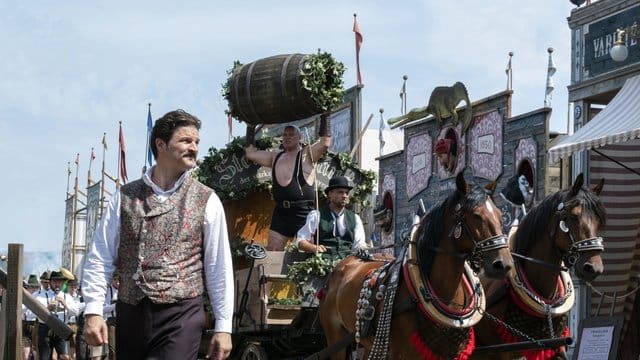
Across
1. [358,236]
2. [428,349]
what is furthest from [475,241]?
[358,236]

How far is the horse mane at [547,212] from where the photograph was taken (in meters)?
9.34

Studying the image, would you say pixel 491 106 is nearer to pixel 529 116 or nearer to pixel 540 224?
pixel 529 116

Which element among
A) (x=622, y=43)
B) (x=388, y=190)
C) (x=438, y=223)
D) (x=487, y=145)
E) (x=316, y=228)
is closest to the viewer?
(x=438, y=223)

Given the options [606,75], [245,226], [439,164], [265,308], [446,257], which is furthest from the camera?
[439,164]

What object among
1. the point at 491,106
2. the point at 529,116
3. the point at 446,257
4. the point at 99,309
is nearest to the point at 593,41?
the point at 529,116

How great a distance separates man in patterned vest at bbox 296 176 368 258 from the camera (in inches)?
418

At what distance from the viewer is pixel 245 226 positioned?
40.8 ft

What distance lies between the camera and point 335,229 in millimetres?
10758

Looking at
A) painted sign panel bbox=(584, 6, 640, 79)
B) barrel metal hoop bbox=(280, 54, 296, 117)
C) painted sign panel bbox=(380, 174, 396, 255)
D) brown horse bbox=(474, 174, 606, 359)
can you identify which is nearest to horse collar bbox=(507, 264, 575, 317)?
brown horse bbox=(474, 174, 606, 359)

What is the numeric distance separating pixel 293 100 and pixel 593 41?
7182mm

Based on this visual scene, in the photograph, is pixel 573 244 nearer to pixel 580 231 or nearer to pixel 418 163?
pixel 580 231

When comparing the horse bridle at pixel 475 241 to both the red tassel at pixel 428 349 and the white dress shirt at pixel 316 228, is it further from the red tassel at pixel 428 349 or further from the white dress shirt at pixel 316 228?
the white dress shirt at pixel 316 228

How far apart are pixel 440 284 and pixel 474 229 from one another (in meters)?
0.47

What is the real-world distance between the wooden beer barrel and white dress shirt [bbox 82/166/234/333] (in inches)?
211
